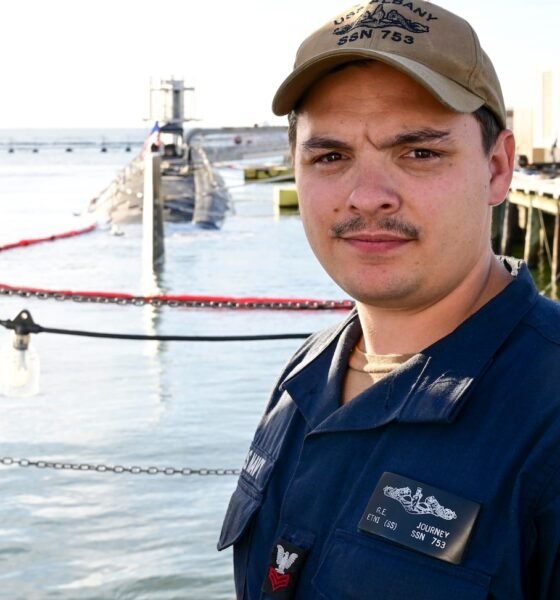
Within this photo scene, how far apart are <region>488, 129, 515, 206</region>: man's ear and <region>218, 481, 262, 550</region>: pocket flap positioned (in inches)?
27.1

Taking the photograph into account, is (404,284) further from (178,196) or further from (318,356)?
(178,196)

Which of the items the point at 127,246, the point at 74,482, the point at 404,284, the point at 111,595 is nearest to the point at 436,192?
the point at 404,284

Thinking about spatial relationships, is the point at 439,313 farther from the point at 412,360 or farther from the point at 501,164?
the point at 501,164

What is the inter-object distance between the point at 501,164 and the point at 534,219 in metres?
22.8

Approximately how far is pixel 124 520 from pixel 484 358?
6.70 metres

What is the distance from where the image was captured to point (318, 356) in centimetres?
244

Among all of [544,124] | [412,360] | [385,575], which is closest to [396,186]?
[412,360]

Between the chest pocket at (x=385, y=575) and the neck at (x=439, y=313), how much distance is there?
381 mm

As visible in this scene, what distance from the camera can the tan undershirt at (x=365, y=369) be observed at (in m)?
2.25

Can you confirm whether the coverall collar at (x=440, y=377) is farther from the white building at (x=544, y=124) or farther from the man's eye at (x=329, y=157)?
the white building at (x=544, y=124)

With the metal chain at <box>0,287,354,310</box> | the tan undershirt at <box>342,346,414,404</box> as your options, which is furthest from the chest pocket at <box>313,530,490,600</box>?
the metal chain at <box>0,287,354,310</box>

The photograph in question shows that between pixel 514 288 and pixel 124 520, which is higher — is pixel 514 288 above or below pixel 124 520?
above

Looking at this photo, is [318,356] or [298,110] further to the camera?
[318,356]

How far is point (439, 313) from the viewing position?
85.8 inches
